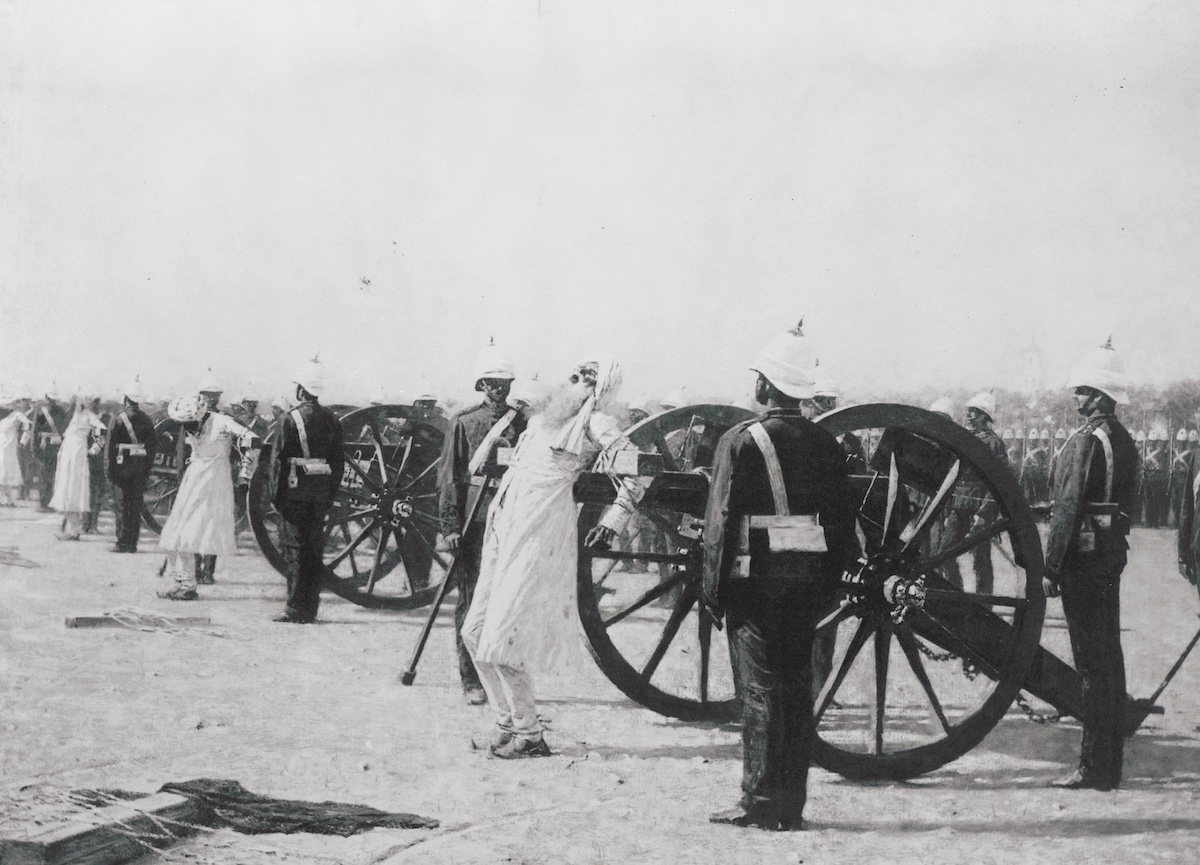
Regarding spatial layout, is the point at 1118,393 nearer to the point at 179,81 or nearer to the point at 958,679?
the point at 958,679

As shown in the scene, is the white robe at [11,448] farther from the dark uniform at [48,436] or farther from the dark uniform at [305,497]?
the dark uniform at [305,497]

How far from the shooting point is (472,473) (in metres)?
5.20

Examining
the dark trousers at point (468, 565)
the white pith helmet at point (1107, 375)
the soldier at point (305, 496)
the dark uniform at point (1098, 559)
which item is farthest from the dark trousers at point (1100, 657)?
the soldier at point (305, 496)

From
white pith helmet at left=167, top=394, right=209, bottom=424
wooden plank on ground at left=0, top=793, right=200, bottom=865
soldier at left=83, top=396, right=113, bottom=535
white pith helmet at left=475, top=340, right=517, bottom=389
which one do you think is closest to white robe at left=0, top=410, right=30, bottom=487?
soldier at left=83, top=396, right=113, bottom=535

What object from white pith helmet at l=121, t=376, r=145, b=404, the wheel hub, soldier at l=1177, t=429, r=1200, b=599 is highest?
white pith helmet at l=121, t=376, r=145, b=404

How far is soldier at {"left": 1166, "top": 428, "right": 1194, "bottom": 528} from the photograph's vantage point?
4359mm

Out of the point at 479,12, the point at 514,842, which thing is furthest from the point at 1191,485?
the point at 479,12

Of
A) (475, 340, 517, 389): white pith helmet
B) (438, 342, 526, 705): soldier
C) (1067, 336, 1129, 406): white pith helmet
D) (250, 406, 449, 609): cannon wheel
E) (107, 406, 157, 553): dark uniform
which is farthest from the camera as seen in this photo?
(250, 406, 449, 609): cannon wheel

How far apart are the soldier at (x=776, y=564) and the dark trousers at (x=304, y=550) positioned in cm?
350

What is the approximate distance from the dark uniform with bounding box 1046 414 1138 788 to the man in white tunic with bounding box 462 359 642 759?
1679 millimetres

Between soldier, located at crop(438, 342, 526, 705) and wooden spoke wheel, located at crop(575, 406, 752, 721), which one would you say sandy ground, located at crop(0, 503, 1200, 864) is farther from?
soldier, located at crop(438, 342, 526, 705)

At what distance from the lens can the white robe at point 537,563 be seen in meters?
4.42

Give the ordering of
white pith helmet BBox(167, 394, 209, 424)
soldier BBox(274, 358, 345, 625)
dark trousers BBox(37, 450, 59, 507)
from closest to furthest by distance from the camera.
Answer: dark trousers BBox(37, 450, 59, 507), white pith helmet BBox(167, 394, 209, 424), soldier BBox(274, 358, 345, 625)

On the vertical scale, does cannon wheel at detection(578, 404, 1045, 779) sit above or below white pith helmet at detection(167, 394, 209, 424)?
below
